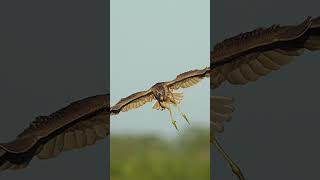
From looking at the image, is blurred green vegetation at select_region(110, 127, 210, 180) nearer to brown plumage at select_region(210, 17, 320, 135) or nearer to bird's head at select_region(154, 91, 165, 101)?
bird's head at select_region(154, 91, 165, 101)

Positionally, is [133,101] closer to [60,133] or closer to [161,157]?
[161,157]

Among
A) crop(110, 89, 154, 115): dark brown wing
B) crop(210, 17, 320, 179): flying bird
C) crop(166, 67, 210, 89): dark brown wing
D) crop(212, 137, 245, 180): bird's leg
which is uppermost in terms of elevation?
crop(210, 17, 320, 179): flying bird

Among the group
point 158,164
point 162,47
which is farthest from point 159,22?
point 158,164

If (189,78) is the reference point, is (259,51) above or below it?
above

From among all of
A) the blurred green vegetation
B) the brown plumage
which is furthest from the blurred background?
the brown plumage

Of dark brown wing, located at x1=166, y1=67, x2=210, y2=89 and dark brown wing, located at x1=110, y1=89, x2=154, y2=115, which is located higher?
dark brown wing, located at x1=166, y1=67, x2=210, y2=89

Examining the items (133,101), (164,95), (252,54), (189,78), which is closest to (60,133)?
(133,101)
